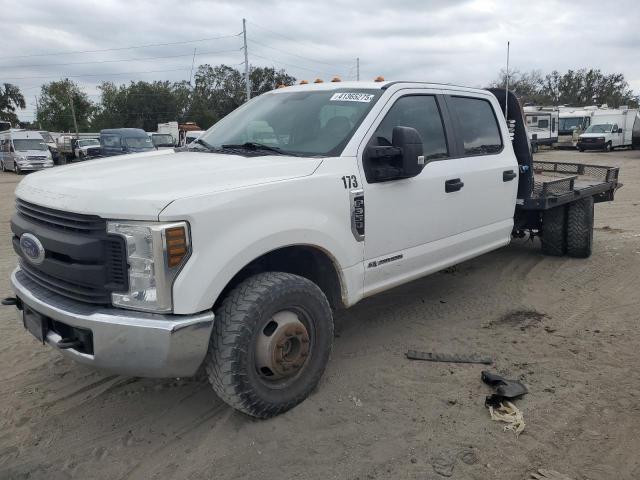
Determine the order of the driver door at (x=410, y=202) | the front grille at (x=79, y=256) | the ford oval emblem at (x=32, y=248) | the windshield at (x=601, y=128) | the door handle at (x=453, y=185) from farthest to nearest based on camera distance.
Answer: the windshield at (x=601, y=128) → the door handle at (x=453, y=185) → the driver door at (x=410, y=202) → the ford oval emblem at (x=32, y=248) → the front grille at (x=79, y=256)

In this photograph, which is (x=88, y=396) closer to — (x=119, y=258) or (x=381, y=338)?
(x=119, y=258)

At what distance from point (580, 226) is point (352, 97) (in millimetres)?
3919

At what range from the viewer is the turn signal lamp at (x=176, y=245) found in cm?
248

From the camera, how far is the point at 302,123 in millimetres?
3842

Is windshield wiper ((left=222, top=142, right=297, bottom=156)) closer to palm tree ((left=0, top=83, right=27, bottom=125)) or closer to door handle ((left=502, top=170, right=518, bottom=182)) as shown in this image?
door handle ((left=502, top=170, right=518, bottom=182))

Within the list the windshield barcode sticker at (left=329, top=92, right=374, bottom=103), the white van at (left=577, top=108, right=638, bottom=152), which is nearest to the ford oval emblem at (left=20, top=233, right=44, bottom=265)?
the windshield barcode sticker at (left=329, top=92, right=374, bottom=103)

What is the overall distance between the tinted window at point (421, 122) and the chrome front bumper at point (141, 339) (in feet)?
6.23

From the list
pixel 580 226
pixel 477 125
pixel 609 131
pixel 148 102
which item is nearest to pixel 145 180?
pixel 477 125

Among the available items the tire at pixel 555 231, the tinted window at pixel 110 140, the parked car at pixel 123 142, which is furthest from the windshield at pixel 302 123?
the tinted window at pixel 110 140

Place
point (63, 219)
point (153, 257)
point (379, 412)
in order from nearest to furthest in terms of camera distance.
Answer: point (153, 257) → point (63, 219) → point (379, 412)

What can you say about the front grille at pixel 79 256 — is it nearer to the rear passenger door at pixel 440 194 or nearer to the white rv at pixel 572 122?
the rear passenger door at pixel 440 194

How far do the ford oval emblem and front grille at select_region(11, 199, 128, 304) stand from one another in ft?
0.10

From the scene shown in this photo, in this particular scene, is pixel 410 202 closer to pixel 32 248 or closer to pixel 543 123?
pixel 32 248

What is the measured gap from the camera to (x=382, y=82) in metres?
4.05
